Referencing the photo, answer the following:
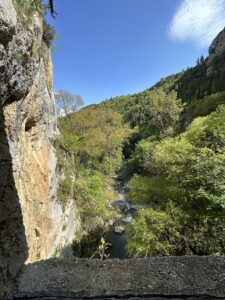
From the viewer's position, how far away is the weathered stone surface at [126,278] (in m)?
1.70

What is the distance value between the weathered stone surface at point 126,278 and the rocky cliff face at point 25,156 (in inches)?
10.2

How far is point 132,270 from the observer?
189 centimetres

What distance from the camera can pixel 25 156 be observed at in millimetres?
7375

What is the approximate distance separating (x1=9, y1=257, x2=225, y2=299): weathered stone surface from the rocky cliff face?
0.26 metres

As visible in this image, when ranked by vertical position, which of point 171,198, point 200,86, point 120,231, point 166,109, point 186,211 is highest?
point 200,86

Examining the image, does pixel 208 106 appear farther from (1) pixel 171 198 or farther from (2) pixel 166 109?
(1) pixel 171 198

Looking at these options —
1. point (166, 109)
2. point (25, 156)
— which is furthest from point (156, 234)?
point (166, 109)

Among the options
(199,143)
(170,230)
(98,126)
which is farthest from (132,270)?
(98,126)

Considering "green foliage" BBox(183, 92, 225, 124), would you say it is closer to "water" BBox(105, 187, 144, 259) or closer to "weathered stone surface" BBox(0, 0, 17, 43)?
"water" BBox(105, 187, 144, 259)

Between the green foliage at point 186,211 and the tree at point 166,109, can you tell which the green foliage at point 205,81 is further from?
the green foliage at point 186,211

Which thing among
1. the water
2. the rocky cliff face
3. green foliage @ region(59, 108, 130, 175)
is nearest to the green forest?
the water

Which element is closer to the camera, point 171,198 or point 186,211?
point 186,211

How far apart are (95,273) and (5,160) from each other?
3.97 feet

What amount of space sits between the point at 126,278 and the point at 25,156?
626cm
